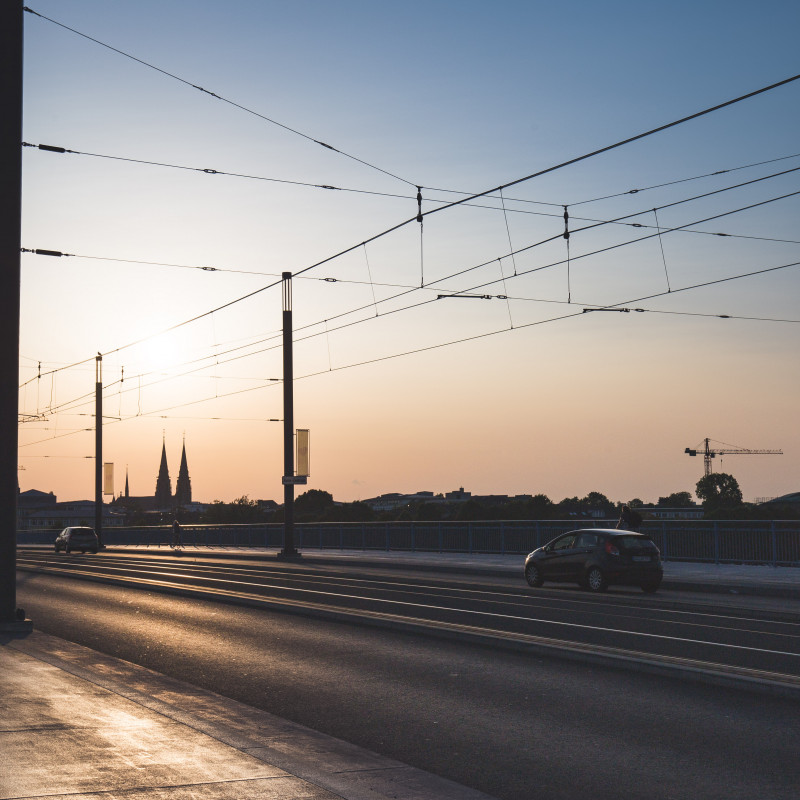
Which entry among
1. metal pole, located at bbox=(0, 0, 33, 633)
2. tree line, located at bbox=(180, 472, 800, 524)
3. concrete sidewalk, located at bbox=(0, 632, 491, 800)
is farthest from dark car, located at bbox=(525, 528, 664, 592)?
tree line, located at bbox=(180, 472, 800, 524)

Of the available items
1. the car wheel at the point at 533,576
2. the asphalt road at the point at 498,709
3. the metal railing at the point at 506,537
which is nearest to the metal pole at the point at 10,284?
the asphalt road at the point at 498,709

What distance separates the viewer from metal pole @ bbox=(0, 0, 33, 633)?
42.9 ft

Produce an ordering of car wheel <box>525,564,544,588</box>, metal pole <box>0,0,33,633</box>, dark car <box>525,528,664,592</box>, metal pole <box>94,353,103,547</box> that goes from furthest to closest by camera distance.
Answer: metal pole <box>94,353,103,547</box> → car wheel <box>525,564,544,588</box> → dark car <box>525,528,664,592</box> → metal pole <box>0,0,33,633</box>

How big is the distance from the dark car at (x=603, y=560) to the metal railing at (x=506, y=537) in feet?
19.6

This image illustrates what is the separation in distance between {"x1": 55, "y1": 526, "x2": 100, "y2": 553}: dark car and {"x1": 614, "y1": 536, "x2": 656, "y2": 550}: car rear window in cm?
3945

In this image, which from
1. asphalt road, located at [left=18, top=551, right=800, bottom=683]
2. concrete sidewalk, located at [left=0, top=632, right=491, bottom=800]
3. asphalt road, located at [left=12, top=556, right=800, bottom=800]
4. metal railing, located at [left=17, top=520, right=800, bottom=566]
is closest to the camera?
concrete sidewalk, located at [left=0, top=632, right=491, bottom=800]

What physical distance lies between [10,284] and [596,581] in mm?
14183

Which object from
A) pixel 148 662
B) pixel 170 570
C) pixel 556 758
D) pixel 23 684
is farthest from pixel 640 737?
pixel 170 570

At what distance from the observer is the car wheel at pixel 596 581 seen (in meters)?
22.7

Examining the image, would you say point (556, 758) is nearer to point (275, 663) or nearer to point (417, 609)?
point (275, 663)

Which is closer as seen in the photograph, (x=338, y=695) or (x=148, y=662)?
(x=338, y=695)

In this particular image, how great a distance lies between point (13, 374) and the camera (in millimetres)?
13328

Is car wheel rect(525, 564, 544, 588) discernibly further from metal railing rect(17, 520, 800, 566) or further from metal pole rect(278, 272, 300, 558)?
metal pole rect(278, 272, 300, 558)

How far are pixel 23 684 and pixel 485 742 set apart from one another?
13.2ft
